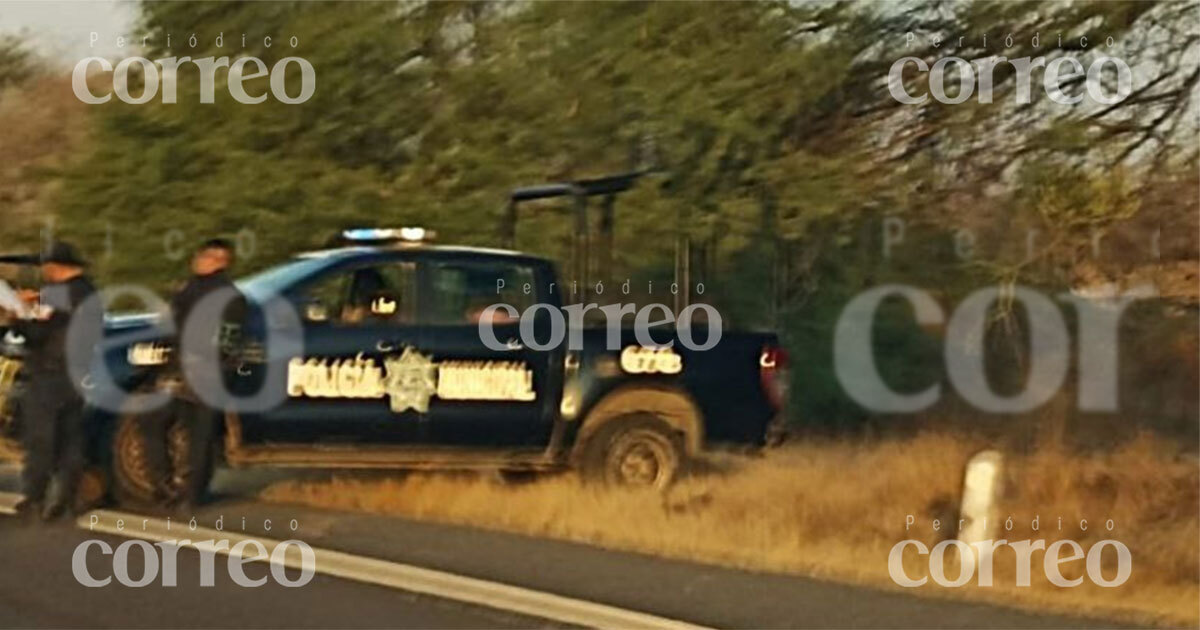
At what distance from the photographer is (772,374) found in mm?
13891

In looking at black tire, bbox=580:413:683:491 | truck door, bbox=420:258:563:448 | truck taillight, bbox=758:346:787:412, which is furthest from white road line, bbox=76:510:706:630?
truck taillight, bbox=758:346:787:412

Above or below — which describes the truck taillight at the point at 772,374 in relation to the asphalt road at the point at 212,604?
above

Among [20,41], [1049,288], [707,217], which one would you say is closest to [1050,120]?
[1049,288]

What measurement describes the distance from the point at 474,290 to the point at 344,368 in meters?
1.08

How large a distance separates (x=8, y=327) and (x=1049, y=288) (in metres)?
10.4

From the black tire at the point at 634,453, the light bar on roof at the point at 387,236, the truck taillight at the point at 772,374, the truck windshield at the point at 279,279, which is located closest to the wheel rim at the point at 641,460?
the black tire at the point at 634,453

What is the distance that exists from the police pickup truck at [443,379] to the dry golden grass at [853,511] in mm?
344

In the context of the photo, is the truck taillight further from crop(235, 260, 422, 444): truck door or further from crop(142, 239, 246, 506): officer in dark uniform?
crop(142, 239, 246, 506): officer in dark uniform

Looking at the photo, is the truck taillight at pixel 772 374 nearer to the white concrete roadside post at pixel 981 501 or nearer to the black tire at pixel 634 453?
the black tire at pixel 634 453

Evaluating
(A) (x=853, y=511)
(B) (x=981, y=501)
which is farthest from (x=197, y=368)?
(B) (x=981, y=501)

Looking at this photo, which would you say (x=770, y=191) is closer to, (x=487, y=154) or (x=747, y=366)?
(x=487, y=154)

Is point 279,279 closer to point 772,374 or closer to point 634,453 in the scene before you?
point 634,453

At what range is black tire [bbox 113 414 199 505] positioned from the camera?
40.8 ft

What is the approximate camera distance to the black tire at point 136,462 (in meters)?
12.4
